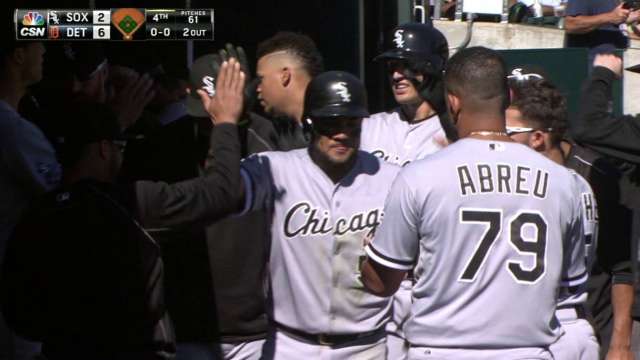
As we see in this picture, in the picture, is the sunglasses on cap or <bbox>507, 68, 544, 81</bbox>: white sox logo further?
<bbox>507, 68, 544, 81</bbox>: white sox logo

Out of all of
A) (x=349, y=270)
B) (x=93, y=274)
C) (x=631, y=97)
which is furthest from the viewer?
(x=631, y=97)

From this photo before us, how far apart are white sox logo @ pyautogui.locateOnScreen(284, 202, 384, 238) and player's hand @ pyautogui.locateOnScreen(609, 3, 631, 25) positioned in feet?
22.8

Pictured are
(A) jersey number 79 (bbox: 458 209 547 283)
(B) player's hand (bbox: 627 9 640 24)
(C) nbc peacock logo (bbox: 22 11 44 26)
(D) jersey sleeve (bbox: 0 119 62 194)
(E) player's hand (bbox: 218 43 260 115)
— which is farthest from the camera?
(B) player's hand (bbox: 627 9 640 24)

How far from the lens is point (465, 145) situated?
434cm

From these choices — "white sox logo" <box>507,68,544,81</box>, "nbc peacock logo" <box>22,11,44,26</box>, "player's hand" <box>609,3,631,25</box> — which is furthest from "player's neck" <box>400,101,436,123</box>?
"player's hand" <box>609,3,631,25</box>

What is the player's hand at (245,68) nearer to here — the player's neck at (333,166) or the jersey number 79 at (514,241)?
the player's neck at (333,166)

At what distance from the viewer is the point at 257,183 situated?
Answer: 5.08m

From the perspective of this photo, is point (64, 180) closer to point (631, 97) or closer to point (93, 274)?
point (93, 274)

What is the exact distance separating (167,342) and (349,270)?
103 centimetres

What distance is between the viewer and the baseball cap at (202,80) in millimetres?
5129

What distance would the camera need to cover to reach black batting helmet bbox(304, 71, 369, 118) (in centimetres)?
518

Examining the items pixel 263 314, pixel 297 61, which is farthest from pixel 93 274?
pixel 297 61

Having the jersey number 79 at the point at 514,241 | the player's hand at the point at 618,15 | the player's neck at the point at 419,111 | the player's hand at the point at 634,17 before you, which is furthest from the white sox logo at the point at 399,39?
the player's hand at the point at 634,17
